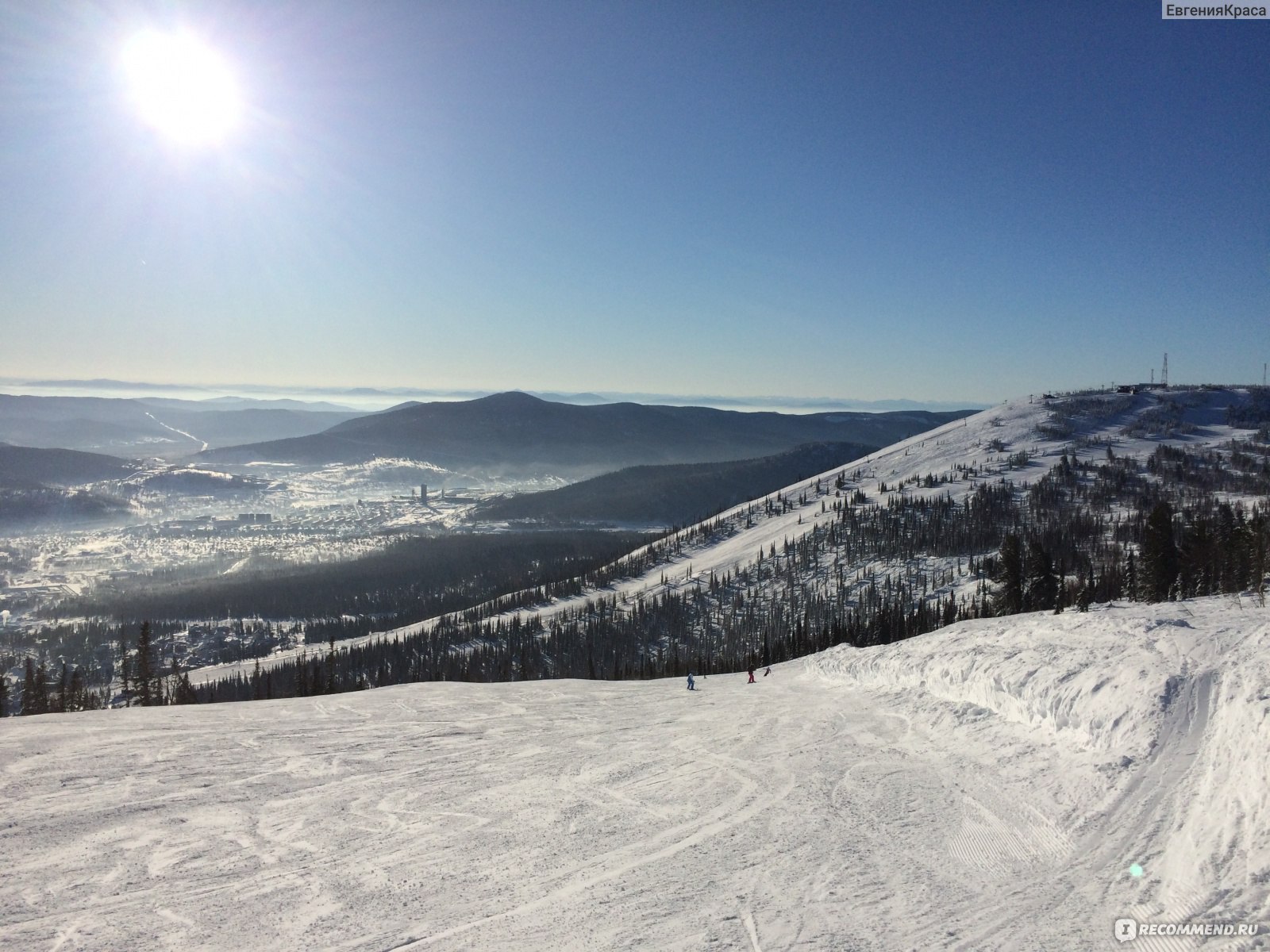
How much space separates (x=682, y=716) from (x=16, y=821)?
898 inches

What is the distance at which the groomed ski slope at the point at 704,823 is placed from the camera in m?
11.3

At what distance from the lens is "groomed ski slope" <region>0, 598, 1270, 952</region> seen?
11273 mm

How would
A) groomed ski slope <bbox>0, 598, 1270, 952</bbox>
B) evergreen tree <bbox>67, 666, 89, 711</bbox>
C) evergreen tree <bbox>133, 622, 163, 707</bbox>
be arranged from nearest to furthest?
groomed ski slope <bbox>0, 598, 1270, 952</bbox>, evergreen tree <bbox>133, 622, 163, 707</bbox>, evergreen tree <bbox>67, 666, 89, 711</bbox>

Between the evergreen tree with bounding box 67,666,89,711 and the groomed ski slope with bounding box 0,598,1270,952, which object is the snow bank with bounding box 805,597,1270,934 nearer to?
the groomed ski slope with bounding box 0,598,1270,952

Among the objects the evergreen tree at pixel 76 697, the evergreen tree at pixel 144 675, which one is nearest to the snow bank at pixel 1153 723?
the evergreen tree at pixel 144 675

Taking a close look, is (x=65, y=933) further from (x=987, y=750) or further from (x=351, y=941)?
(x=987, y=750)

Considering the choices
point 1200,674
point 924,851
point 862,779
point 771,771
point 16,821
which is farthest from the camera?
point 771,771

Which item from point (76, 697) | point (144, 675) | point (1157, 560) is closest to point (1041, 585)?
point (1157, 560)

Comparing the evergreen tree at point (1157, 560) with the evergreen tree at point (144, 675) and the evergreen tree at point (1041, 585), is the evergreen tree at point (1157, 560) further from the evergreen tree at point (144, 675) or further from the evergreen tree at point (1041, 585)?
the evergreen tree at point (144, 675)

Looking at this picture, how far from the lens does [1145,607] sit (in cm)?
3191

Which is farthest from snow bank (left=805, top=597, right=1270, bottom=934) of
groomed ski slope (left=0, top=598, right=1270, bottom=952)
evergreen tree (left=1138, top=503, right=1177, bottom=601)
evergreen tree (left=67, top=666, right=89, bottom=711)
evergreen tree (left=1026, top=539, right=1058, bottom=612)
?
evergreen tree (left=67, top=666, right=89, bottom=711)

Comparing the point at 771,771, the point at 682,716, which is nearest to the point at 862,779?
the point at 771,771

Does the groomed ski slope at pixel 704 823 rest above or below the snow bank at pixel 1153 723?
below

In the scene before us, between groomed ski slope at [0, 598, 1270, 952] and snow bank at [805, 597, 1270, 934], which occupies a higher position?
snow bank at [805, 597, 1270, 934]
